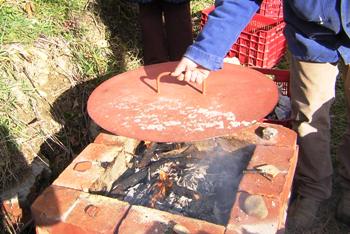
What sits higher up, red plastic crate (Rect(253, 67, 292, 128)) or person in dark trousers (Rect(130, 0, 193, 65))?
person in dark trousers (Rect(130, 0, 193, 65))

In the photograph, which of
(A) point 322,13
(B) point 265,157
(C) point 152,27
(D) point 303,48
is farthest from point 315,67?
(C) point 152,27

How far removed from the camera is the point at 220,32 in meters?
2.09

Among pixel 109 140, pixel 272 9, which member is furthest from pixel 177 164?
pixel 272 9

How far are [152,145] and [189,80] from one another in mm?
712

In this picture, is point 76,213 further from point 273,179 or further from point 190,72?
point 273,179

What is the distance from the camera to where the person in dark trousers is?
358cm

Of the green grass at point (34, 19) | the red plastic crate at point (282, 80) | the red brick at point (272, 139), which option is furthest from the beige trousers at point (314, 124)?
the green grass at point (34, 19)

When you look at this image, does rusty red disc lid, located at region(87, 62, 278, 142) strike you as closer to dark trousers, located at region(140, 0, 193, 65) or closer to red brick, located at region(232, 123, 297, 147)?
red brick, located at region(232, 123, 297, 147)

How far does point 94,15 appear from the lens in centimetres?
397

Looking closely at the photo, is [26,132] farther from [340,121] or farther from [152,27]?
[340,121]

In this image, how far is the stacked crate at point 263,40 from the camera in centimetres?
407

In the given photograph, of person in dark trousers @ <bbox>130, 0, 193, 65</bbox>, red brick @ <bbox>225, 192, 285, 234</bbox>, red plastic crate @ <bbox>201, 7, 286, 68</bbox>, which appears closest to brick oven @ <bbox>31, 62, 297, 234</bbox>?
red brick @ <bbox>225, 192, 285, 234</bbox>

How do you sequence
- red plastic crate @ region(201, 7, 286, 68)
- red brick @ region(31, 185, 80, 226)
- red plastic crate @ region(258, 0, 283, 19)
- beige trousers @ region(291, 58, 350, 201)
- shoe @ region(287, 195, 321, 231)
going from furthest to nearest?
1. red plastic crate @ region(258, 0, 283, 19)
2. red plastic crate @ region(201, 7, 286, 68)
3. shoe @ region(287, 195, 321, 231)
4. beige trousers @ region(291, 58, 350, 201)
5. red brick @ region(31, 185, 80, 226)

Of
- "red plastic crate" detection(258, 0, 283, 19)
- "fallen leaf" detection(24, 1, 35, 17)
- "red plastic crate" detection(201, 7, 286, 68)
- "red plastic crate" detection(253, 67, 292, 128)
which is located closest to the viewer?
"red plastic crate" detection(253, 67, 292, 128)
